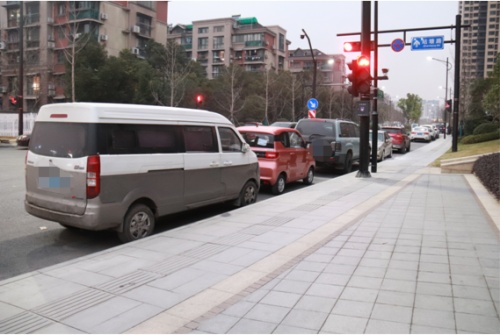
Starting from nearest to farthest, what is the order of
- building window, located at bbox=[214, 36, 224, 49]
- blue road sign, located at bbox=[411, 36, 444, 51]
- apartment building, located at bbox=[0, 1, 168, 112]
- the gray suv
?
the gray suv
blue road sign, located at bbox=[411, 36, 444, 51]
apartment building, located at bbox=[0, 1, 168, 112]
building window, located at bbox=[214, 36, 224, 49]

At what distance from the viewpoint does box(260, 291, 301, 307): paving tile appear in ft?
13.1

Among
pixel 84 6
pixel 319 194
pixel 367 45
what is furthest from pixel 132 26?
pixel 319 194

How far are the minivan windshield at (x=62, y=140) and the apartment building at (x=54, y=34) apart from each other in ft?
144

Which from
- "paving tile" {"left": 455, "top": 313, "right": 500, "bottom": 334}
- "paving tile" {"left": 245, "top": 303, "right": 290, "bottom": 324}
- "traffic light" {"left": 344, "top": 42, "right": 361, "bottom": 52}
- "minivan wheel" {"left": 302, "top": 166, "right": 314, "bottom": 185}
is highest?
"traffic light" {"left": 344, "top": 42, "right": 361, "bottom": 52}

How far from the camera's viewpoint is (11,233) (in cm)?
697

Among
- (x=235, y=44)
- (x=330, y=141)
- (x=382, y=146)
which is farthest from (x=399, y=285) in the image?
(x=235, y=44)

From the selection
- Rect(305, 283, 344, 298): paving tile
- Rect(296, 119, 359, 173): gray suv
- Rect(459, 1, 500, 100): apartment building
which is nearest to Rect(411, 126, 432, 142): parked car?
Rect(459, 1, 500, 100): apartment building

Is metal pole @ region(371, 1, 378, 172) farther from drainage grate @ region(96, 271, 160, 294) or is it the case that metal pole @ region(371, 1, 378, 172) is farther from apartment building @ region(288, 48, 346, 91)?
apartment building @ region(288, 48, 346, 91)

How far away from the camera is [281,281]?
4570mm

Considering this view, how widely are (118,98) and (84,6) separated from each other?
1528 cm

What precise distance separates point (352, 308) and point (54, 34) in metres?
55.4

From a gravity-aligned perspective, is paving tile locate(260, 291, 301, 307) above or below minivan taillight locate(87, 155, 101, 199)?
below

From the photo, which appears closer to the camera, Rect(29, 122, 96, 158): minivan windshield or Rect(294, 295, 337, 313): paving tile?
Rect(294, 295, 337, 313): paving tile

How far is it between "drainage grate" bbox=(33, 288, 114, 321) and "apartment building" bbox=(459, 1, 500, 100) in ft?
146
